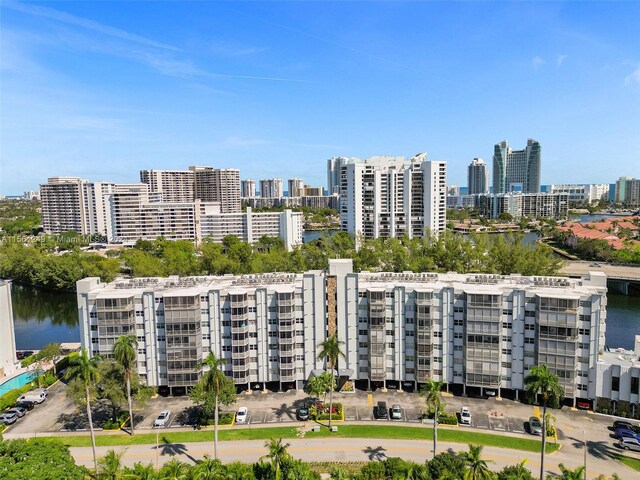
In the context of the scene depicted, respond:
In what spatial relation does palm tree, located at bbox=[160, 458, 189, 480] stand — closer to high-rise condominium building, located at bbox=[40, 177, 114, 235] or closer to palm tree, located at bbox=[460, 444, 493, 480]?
palm tree, located at bbox=[460, 444, 493, 480]

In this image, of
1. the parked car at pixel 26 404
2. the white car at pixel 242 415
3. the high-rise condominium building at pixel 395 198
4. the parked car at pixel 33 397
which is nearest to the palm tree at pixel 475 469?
the white car at pixel 242 415

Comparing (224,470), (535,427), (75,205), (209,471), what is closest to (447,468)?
(535,427)

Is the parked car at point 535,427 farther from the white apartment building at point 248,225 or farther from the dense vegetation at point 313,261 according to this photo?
the white apartment building at point 248,225

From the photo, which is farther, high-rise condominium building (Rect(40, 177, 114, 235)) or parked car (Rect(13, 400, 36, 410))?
high-rise condominium building (Rect(40, 177, 114, 235))

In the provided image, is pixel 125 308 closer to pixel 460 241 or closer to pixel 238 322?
pixel 238 322

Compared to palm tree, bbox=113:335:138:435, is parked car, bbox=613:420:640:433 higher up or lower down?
lower down

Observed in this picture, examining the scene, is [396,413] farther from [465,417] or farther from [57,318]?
[57,318]

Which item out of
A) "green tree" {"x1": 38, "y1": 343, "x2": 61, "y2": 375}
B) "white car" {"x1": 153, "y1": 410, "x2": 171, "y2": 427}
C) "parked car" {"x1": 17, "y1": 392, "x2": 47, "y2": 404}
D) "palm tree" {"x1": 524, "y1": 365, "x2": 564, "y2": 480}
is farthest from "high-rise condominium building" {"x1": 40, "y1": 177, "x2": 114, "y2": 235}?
"palm tree" {"x1": 524, "y1": 365, "x2": 564, "y2": 480}
